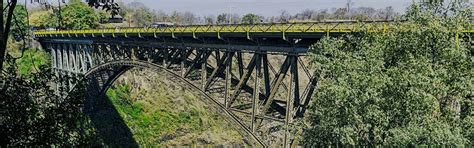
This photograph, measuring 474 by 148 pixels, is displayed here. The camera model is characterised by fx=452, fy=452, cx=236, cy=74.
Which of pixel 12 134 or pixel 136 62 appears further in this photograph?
pixel 136 62

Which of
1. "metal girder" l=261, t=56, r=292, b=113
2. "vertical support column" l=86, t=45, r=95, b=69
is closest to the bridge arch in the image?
"vertical support column" l=86, t=45, r=95, b=69

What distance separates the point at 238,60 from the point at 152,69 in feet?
32.8

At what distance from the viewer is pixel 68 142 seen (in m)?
8.42

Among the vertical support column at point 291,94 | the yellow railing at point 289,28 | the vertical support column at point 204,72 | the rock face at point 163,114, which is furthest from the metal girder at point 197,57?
the rock face at point 163,114

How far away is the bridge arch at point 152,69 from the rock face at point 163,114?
769cm

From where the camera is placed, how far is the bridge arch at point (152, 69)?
24250 mm

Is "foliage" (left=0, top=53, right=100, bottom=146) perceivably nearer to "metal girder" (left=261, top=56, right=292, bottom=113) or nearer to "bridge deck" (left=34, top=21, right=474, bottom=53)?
"bridge deck" (left=34, top=21, right=474, bottom=53)

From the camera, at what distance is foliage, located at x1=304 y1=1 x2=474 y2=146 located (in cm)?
1275

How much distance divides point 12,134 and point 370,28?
1187cm

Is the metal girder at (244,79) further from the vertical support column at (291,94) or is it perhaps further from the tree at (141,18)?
the tree at (141,18)

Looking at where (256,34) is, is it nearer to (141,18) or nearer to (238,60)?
(238,60)

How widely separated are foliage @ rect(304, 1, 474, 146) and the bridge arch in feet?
24.7

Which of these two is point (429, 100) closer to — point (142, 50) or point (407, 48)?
point (407, 48)

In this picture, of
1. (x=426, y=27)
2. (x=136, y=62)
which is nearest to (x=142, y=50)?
(x=136, y=62)
